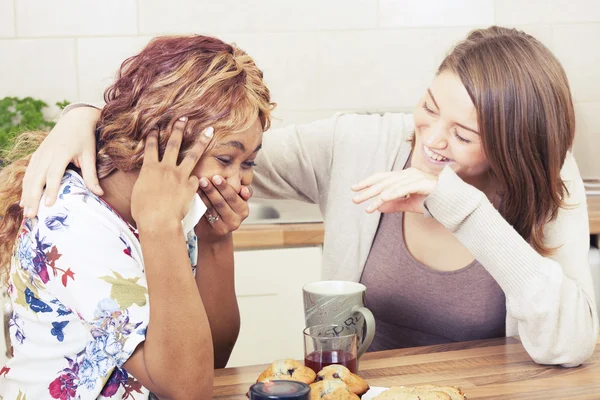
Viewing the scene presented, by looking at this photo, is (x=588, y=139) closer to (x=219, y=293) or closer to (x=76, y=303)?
(x=219, y=293)

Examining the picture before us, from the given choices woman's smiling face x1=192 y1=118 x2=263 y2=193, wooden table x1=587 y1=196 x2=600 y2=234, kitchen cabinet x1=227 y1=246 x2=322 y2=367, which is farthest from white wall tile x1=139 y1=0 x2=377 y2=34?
woman's smiling face x1=192 y1=118 x2=263 y2=193

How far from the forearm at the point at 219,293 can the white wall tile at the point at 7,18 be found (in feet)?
4.41

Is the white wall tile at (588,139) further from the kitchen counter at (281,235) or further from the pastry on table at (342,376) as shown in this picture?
the pastry on table at (342,376)

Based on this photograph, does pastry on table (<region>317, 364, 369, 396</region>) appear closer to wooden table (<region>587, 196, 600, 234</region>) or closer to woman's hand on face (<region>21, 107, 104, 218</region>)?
woman's hand on face (<region>21, 107, 104, 218</region>)

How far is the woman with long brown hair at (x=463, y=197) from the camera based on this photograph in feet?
3.70

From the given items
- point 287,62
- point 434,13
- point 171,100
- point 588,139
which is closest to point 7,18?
point 287,62

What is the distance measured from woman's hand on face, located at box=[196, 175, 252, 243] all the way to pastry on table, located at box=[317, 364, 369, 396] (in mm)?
321

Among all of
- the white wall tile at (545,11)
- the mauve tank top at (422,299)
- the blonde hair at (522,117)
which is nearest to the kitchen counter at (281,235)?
the mauve tank top at (422,299)

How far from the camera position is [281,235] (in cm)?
190

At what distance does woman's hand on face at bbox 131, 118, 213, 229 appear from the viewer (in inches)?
36.0

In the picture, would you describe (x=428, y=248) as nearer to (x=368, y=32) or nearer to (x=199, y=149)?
→ (x=199, y=149)

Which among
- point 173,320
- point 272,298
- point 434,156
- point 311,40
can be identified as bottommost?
point 272,298

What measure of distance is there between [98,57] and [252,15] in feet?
1.63

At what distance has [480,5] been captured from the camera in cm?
236
